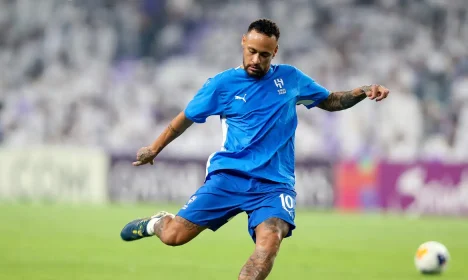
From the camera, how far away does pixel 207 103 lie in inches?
272

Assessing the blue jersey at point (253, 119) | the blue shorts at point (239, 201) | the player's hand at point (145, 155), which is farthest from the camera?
the player's hand at point (145, 155)

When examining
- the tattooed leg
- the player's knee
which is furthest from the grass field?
the player's knee

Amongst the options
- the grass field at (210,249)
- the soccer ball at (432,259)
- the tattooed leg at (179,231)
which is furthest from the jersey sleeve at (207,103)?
the soccer ball at (432,259)

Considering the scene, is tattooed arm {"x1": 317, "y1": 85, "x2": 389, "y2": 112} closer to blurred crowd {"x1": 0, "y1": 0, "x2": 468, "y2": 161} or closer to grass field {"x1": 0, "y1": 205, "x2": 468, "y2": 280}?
grass field {"x1": 0, "y1": 205, "x2": 468, "y2": 280}

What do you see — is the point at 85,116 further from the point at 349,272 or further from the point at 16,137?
the point at 349,272

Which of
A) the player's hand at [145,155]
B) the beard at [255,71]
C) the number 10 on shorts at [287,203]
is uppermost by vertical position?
the beard at [255,71]

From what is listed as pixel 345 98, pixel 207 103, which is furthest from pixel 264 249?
pixel 345 98

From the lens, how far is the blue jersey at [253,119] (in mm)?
6746

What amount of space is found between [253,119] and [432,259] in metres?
3.51

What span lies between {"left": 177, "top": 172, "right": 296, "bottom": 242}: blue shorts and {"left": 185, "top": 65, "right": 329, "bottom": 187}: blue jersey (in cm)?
7

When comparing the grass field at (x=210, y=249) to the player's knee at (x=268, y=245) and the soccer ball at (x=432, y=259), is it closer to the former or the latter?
the soccer ball at (x=432, y=259)

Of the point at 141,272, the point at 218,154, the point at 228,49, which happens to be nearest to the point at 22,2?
the point at 228,49

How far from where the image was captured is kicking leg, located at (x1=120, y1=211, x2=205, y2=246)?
692cm

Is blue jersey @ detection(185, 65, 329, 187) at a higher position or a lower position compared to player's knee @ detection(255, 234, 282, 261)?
higher
